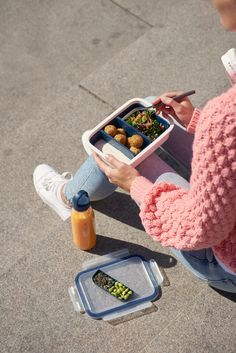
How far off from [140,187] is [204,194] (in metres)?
Answer: 0.44

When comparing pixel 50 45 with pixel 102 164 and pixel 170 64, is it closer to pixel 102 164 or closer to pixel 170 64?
pixel 170 64

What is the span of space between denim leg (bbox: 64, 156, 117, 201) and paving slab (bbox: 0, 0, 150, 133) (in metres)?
0.83

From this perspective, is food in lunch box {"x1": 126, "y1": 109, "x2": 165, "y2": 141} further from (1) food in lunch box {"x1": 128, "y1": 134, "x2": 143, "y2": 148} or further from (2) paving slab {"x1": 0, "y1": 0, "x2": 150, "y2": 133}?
(2) paving slab {"x1": 0, "y1": 0, "x2": 150, "y2": 133}

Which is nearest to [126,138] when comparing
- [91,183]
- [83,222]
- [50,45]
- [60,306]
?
[91,183]

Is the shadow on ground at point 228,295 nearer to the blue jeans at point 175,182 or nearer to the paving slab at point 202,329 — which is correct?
the paving slab at point 202,329

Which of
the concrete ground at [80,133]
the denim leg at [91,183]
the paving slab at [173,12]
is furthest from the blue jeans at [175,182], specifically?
the paving slab at [173,12]

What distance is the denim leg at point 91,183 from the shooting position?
2.45 meters

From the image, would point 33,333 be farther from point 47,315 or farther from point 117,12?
point 117,12

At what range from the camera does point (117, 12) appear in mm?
3844

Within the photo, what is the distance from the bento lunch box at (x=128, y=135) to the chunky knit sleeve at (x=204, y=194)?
7.1 inches

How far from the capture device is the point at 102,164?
227 cm

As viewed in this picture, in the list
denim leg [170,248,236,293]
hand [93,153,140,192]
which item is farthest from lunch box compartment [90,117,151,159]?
denim leg [170,248,236,293]

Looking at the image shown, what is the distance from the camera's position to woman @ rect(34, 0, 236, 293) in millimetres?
1588

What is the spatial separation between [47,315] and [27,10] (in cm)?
234
